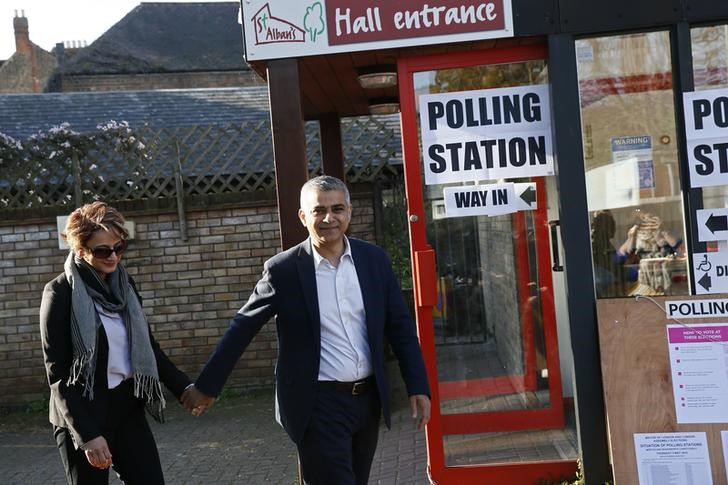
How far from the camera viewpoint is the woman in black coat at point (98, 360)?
129 inches

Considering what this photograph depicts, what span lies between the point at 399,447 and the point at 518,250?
2290mm

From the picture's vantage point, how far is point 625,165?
4.23m

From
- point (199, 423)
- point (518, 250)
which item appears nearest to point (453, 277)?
point (518, 250)

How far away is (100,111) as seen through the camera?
539 inches

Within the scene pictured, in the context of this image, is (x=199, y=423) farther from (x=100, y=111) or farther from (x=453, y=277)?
(x=100, y=111)

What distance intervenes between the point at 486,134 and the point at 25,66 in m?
27.7

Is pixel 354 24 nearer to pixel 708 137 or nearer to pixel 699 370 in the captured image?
pixel 708 137

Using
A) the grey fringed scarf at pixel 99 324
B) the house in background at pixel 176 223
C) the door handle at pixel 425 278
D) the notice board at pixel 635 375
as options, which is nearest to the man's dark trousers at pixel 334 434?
the grey fringed scarf at pixel 99 324

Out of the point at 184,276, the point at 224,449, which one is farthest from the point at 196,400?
the point at 184,276

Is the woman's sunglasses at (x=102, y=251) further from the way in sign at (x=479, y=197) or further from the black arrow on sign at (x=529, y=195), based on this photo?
the black arrow on sign at (x=529, y=195)

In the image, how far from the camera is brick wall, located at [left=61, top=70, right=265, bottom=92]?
91.6 feet

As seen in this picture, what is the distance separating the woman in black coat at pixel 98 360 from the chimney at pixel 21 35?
2816 centimetres

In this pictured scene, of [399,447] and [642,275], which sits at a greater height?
[642,275]

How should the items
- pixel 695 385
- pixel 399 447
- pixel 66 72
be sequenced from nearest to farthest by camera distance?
pixel 695 385 → pixel 399 447 → pixel 66 72
